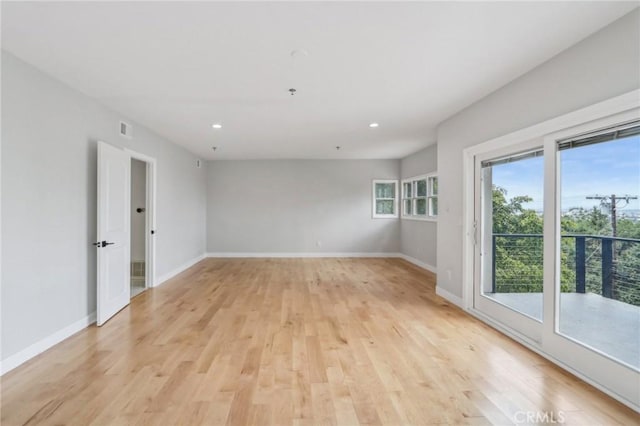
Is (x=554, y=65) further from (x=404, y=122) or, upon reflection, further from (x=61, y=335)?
(x=61, y=335)

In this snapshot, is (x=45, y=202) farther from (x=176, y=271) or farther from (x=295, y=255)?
(x=295, y=255)

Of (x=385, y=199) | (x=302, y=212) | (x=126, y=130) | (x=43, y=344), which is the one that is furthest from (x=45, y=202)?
(x=385, y=199)

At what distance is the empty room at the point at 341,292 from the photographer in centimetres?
193

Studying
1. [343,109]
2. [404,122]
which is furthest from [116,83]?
[404,122]

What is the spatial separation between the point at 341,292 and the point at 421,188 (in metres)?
3.54

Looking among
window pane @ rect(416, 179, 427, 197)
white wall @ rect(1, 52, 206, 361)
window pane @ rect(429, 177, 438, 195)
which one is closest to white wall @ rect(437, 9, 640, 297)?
window pane @ rect(429, 177, 438, 195)

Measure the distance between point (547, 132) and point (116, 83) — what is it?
163 inches

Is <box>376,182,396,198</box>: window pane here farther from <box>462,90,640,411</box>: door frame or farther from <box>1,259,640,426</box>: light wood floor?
<box>462,90,640,411</box>: door frame

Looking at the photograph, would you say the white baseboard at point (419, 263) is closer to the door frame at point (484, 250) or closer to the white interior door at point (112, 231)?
the door frame at point (484, 250)

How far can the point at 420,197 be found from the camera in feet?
22.2

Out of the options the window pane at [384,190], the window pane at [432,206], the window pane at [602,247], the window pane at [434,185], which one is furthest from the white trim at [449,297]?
the window pane at [384,190]

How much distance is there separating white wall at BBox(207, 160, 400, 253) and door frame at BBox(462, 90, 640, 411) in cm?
448

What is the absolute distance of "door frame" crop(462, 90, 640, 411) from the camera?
194cm

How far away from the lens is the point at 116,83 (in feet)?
9.74
